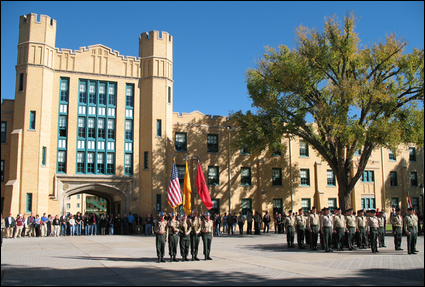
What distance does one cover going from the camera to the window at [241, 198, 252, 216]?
37.7 metres

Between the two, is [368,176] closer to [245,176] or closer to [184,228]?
[245,176]

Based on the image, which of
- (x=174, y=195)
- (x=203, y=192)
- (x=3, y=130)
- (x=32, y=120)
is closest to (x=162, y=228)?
(x=174, y=195)

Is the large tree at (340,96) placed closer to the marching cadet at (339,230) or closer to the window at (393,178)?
the marching cadet at (339,230)

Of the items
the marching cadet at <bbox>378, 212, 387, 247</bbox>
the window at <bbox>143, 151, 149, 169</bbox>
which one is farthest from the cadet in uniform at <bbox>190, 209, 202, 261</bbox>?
the window at <bbox>143, 151, 149, 169</bbox>

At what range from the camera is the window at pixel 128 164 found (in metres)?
34.4

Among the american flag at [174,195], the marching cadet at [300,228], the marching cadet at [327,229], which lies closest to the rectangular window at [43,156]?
the american flag at [174,195]

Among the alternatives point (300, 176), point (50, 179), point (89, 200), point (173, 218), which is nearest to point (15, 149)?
point (50, 179)

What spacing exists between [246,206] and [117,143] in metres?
13.3

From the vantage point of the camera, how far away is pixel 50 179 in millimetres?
31922

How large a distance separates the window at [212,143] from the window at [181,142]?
7.45 feet

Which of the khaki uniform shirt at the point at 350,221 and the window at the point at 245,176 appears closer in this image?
the khaki uniform shirt at the point at 350,221

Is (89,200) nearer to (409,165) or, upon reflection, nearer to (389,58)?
(409,165)

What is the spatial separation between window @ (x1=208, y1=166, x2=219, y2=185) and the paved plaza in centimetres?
1944

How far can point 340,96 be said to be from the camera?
25984 millimetres
